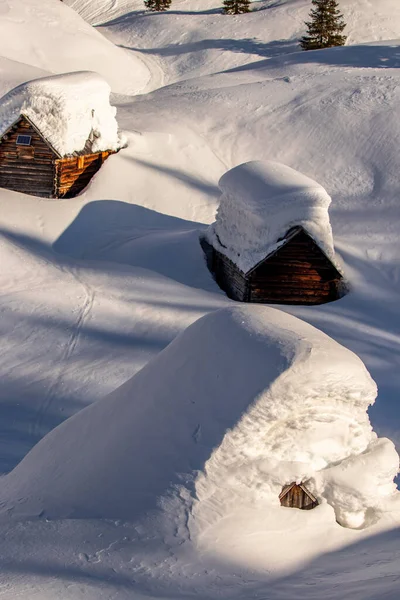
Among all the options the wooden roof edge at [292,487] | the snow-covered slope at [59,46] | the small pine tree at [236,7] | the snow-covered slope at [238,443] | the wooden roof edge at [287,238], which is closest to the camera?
the snow-covered slope at [238,443]

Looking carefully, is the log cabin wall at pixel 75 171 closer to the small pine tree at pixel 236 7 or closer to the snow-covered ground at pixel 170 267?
the snow-covered ground at pixel 170 267

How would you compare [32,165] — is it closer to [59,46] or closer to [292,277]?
[292,277]

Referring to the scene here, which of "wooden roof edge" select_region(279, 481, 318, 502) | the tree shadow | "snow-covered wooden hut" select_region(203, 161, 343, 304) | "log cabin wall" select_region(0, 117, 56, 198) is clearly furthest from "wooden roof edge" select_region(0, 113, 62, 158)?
"wooden roof edge" select_region(279, 481, 318, 502)

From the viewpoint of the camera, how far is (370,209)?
2383 centimetres

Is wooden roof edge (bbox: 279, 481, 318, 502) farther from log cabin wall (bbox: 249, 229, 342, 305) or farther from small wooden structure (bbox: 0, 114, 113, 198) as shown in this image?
small wooden structure (bbox: 0, 114, 113, 198)

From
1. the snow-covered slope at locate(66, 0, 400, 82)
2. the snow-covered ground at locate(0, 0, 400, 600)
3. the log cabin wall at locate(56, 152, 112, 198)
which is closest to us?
the snow-covered ground at locate(0, 0, 400, 600)

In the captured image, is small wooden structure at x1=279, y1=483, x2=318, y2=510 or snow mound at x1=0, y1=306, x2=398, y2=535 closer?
snow mound at x1=0, y1=306, x2=398, y2=535

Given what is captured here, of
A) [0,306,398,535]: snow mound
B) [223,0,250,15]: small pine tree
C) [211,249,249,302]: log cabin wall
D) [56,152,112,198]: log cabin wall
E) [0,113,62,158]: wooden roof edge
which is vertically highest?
[0,306,398,535]: snow mound

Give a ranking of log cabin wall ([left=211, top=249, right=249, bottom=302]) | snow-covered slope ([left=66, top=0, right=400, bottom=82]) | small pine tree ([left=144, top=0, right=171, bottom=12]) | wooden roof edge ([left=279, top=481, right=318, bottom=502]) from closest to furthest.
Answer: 1. wooden roof edge ([left=279, top=481, right=318, bottom=502])
2. log cabin wall ([left=211, top=249, right=249, bottom=302])
3. snow-covered slope ([left=66, top=0, right=400, bottom=82])
4. small pine tree ([left=144, top=0, right=171, bottom=12])

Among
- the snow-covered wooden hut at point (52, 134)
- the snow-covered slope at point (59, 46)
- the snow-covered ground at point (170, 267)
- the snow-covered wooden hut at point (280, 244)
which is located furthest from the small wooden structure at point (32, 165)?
the snow-covered slope at point (59, 46)

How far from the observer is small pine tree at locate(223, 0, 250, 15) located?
43875 millimetres

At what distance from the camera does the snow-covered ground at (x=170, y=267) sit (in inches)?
278

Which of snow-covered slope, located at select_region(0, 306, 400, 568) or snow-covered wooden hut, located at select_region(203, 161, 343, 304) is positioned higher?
snow-covered slope, located at select_region(0, 306, 400, 568)

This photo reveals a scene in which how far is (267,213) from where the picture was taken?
18281 millimetres
